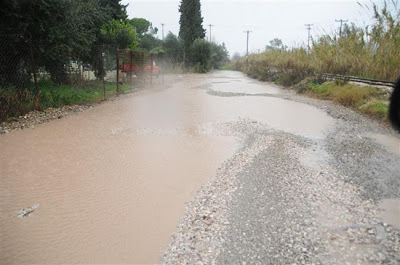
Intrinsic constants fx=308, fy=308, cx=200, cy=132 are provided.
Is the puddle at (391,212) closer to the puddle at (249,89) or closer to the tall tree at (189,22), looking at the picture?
the puddle at (249,89)

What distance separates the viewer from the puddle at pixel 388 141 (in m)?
6.21

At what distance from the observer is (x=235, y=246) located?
2.96m

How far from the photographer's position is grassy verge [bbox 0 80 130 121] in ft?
24.8

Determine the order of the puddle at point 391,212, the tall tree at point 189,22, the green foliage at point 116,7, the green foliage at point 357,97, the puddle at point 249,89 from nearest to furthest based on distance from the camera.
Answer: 1. the puddle at point 391,212
2. the green foliage at point 357,97
3. the puddle at point 249,89
4. the green foliage at point 116,7
5. the tall tree at point 189,22

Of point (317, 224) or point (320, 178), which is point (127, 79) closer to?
point (320, 178)

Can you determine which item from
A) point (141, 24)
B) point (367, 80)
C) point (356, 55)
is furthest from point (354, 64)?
point (141, 24)

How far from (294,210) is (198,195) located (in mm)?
1260

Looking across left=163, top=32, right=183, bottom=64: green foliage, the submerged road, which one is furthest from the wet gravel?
left=163, top=32, right=183, bottom=64: green foliage

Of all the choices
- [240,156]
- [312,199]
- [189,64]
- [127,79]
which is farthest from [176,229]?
[189,64]

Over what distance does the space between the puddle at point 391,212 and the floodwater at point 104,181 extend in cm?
235

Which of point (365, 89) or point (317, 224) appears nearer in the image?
point (317, 224)

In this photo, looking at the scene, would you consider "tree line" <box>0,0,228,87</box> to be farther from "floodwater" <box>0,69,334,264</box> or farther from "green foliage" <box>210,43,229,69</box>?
"green foliage" <box>210,43,229,69</box>

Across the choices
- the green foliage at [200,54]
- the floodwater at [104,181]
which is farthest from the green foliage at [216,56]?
the floodwater at [104,181]

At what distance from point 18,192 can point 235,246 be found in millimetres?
3016
